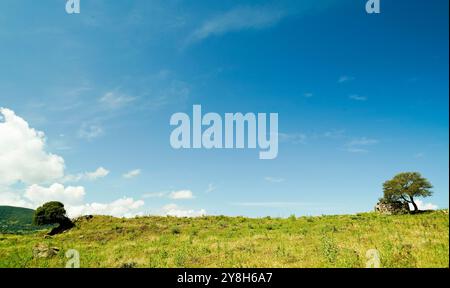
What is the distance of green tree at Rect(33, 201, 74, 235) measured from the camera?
39.1 meters

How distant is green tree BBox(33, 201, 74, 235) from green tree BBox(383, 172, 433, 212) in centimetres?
3686

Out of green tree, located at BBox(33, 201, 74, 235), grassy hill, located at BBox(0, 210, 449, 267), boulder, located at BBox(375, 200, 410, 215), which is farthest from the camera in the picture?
green tree, located at BBox(33, 201, 74, 235)

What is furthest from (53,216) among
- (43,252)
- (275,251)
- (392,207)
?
(392,207)

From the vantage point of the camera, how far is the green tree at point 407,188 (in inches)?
1565

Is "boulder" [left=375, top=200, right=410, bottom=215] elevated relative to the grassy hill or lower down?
elevated

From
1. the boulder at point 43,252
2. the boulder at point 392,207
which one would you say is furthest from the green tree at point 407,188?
the boulder at point 43,252

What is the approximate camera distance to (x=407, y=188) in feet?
132

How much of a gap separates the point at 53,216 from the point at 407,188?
41.0 meters

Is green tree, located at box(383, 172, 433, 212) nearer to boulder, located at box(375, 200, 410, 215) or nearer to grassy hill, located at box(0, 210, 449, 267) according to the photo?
boulder, located at box(375, 200, 410, 215)

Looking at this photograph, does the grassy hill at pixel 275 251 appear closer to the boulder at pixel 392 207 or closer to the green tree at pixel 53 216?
the green tree at pixel 53 216

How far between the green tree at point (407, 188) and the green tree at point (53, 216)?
121 feet

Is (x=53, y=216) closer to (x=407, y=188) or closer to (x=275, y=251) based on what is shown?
(x=275, y=251)

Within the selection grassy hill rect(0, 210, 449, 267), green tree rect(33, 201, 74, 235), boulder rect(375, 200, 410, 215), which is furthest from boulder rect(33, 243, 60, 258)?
boulder rect(375, 200, 410, 215)
